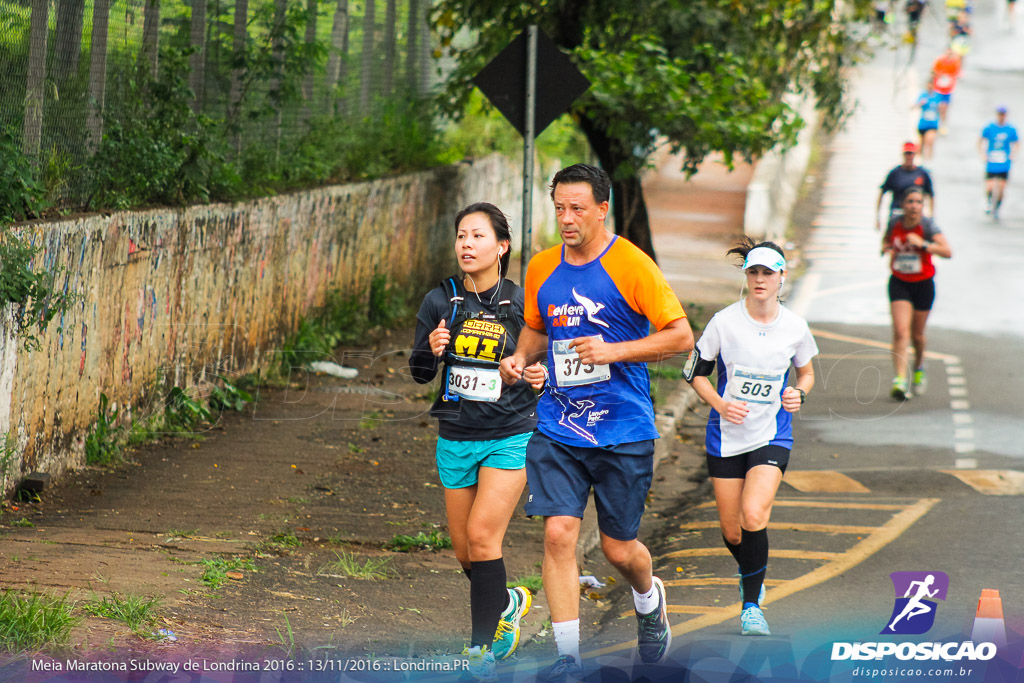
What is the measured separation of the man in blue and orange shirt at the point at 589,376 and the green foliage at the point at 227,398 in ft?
17.2

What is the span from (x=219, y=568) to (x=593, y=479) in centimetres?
210

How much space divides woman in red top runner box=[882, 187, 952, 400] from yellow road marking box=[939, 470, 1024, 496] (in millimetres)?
2490

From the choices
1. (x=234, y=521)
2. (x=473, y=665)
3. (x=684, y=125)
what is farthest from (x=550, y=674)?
(x=684, y=125)

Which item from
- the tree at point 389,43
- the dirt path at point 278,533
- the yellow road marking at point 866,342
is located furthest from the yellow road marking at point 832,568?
the tree at point 389,43

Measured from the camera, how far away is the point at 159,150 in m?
9.27

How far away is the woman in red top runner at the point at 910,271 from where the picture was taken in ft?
37.4

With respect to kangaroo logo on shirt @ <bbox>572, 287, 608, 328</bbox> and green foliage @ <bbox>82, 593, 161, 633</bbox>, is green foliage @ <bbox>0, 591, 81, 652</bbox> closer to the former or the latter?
green foliage @ <bbox>82, 593, 161, 633</bbox>

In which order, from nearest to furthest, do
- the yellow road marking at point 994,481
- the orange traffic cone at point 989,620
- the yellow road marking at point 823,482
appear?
the orange traffic cone at point 989,620
the yellow road marking at point 994,481
the yellow road marking at point 823,482

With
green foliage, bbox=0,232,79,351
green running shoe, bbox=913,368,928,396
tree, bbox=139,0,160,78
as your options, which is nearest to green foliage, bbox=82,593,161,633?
green foliage, bbox=0,232,79,351

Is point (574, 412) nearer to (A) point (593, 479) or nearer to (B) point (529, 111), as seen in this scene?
(A) point (593, 479)

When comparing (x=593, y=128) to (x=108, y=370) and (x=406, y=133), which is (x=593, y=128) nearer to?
(x=406, y=133)

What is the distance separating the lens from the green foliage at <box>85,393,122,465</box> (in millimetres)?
8258

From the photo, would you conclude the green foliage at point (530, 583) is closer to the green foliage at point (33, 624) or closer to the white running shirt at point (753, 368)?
the white running shirt at point (753, 368)

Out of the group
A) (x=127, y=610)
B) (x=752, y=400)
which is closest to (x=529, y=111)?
(x=752, y=400)
